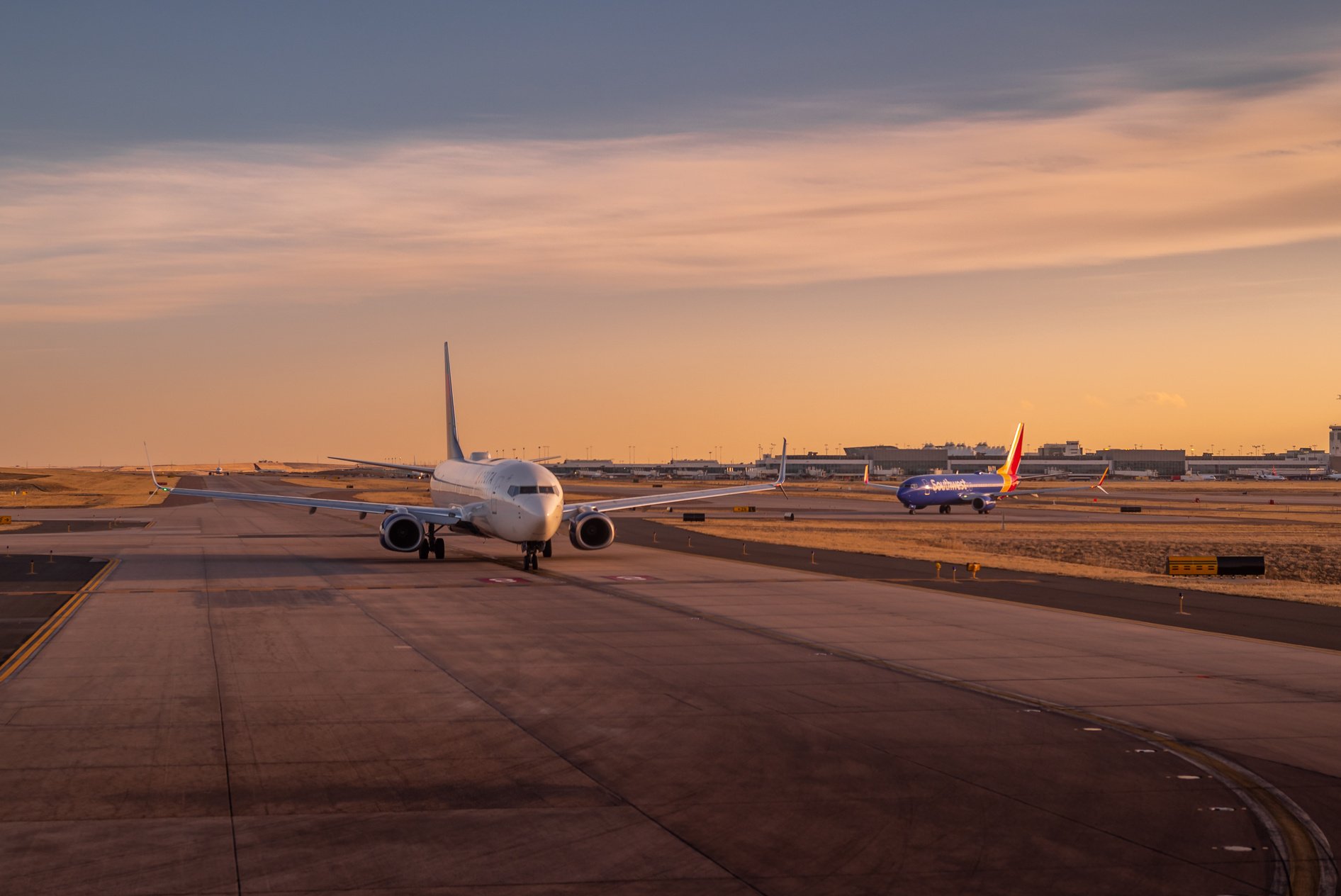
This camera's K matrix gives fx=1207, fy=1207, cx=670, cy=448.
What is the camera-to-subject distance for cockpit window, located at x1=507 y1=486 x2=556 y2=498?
143 ft

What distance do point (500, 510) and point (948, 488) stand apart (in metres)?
60.3

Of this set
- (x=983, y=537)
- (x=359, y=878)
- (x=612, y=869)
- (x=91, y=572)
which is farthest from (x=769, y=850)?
(x=983, y=537)

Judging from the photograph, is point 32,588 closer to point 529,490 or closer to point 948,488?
point 529,490

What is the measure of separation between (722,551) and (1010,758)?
132 feet

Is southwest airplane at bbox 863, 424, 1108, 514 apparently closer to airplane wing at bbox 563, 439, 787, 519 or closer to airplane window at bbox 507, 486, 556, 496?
airplane wing at bbox 563, 439, 787, 519

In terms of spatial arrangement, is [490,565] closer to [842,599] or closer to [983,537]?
[842,599]

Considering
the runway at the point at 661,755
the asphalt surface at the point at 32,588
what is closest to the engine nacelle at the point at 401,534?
the asphalt surface at the point at 32,588

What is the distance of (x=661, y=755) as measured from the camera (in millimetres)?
15766

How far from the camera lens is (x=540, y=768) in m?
15.0

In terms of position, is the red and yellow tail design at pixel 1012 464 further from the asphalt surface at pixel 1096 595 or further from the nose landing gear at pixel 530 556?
the nose landing gear at pixel 530 556

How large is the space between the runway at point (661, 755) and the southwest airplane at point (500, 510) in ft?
40.3

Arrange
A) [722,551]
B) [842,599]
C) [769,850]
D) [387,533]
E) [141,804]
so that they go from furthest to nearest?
[722,551]
[387,533]
[842,599]
[141,804]
[769,850]

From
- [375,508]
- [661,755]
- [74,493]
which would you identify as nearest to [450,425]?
[375,508]

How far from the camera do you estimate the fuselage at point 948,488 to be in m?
96.5
